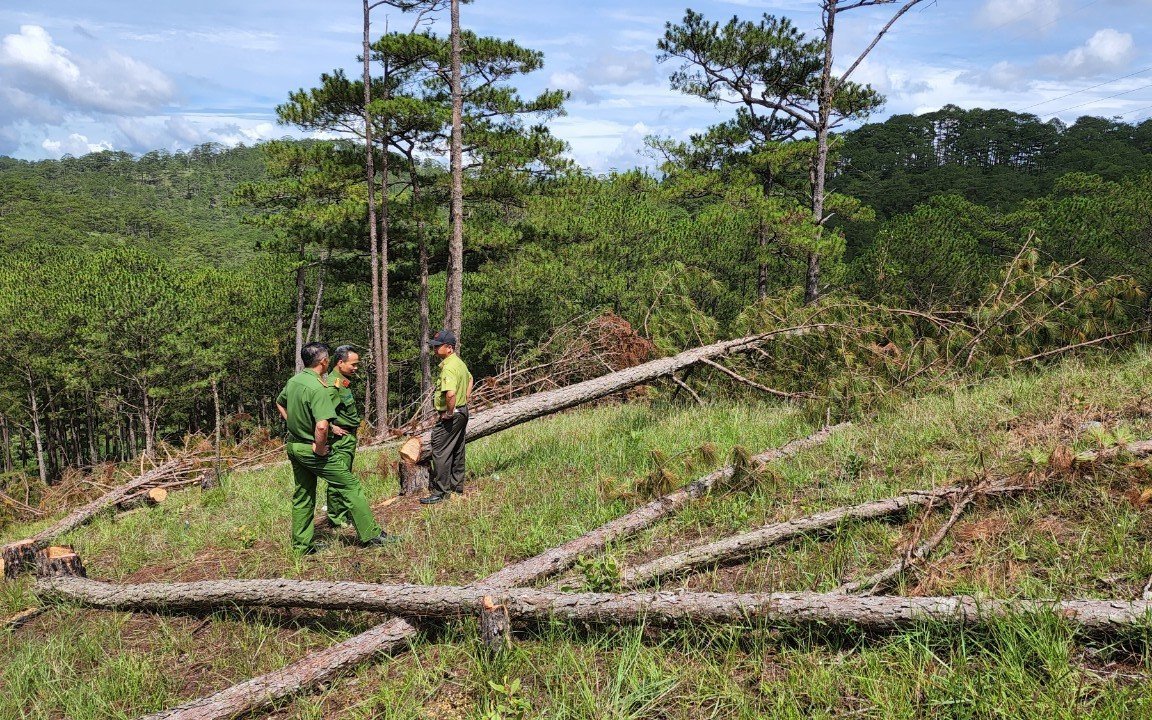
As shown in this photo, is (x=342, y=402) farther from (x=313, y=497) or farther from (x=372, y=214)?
(x=372, y=214)

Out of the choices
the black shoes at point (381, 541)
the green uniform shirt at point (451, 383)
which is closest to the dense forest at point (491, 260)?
the green uniform shirt at point (451, 383)

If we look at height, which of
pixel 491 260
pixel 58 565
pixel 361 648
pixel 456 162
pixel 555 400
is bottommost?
pixel 58 565

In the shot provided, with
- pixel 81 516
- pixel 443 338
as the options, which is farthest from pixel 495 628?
pixel 81 516

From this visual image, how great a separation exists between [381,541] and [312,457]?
34.4 inches

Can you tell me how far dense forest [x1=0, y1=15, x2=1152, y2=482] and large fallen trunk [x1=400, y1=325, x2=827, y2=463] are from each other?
0.75 m

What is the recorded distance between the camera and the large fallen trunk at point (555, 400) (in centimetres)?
629

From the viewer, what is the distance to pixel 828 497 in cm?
407

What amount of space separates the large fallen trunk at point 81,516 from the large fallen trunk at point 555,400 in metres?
3.45

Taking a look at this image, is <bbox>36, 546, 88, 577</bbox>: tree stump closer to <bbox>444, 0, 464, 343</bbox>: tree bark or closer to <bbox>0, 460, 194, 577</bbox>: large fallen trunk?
<bbox>0, 460, 194, 577</bbox>: large fallen trunk

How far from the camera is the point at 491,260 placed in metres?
19.5

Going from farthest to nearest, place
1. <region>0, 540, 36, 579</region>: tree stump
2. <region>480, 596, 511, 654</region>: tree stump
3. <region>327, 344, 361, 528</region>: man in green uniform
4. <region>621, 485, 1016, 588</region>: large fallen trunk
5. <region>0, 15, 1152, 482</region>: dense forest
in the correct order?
<region>0, 15, 1152, 482</region>: dense forest, <region>0, 540, 36, 579</region>: tree stump, <region>327, 344, 361, 528</region>: man in green uniform, <region>621, 485, 1016, 588</region>: large fallen trunk, <region>480, 596, 511, 654</region>: tree stump

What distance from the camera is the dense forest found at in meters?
14.3

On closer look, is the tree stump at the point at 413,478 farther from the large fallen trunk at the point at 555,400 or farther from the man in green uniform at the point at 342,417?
the man in green uniform at the point at 342,417

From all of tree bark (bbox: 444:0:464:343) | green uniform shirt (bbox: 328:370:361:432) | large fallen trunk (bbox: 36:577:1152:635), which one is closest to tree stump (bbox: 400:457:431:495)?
green uniform shirt (bbox: 328:370:361:432)
